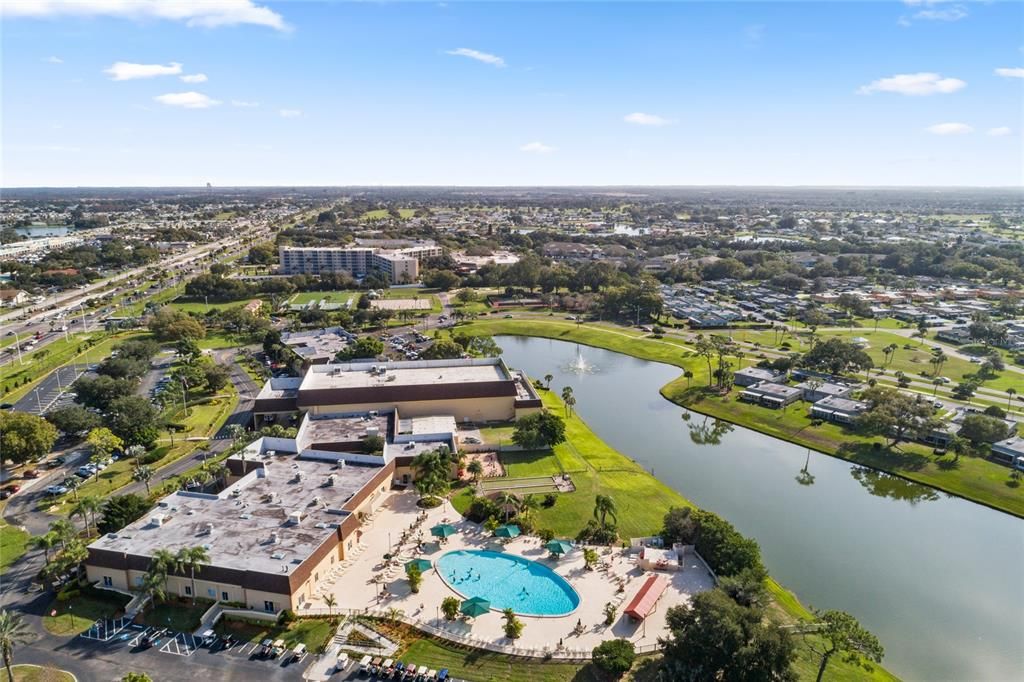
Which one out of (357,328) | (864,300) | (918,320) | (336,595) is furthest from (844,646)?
(864,300)

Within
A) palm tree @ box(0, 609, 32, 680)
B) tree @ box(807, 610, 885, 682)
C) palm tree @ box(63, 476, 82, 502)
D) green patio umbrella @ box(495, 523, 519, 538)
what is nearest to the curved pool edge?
green patio umbrella @ box(495, 523, 519, 538)

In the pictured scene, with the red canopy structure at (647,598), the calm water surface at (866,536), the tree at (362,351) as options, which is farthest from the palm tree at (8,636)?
the tree at (362,351)

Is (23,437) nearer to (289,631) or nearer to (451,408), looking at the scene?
(289,631)

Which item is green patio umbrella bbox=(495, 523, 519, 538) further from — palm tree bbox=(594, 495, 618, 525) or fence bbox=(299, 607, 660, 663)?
fence bbox=(299, 607, 660, 663)

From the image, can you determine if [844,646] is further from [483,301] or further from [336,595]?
[483,301]

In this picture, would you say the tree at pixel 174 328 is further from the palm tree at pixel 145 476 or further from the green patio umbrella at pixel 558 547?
the green patio umbrella at pixel 558 547

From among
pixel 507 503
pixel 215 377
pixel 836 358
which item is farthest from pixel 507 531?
pixel 836 358
